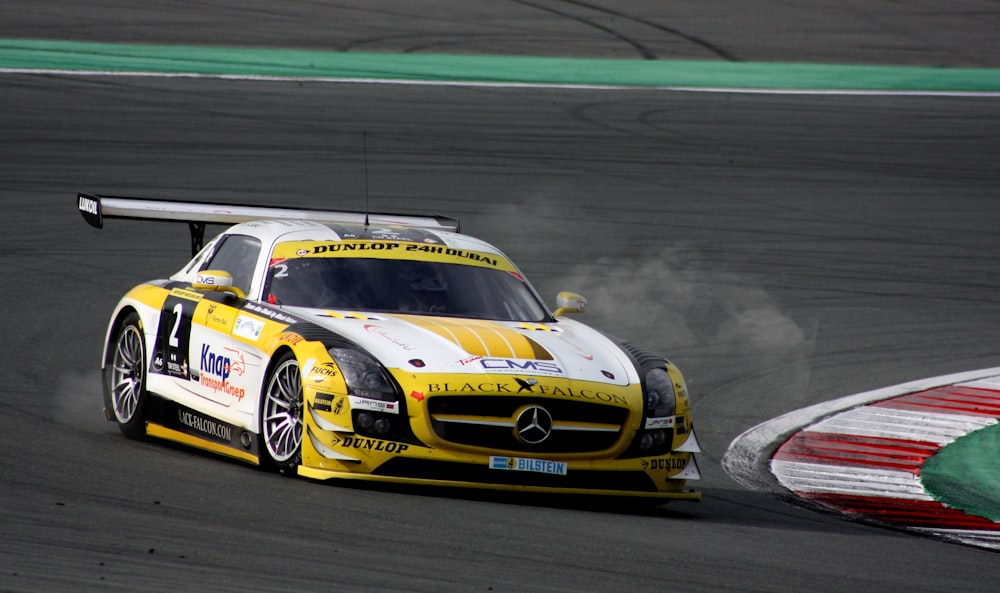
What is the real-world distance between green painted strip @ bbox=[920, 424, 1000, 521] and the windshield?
258 cm

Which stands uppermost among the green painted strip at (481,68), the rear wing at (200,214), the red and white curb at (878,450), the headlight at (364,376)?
the green painted strip at (481,68)

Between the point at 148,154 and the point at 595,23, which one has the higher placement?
the point at 595,23

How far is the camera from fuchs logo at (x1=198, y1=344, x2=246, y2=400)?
8.02 m

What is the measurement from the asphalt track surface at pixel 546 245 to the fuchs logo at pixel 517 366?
2.02 ft

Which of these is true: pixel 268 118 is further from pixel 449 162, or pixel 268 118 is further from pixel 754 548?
pixel 754 548

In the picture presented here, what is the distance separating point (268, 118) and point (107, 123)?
197 centimetres

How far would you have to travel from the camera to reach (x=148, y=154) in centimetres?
1773

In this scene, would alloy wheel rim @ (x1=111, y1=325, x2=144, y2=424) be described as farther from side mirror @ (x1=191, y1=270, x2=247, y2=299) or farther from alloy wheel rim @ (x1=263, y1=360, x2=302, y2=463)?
alloy wheel rim @ (x1=263, y1=360, x2=302, y2=463)

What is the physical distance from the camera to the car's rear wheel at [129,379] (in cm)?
900

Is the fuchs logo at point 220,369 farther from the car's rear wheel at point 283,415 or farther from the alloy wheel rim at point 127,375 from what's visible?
the alloy wheel rim at point 127,375

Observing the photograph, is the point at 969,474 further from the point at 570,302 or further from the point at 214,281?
the point at 214,281

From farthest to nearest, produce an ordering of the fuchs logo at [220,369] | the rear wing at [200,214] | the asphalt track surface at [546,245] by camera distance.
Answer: the rear wing at [200,214]
the fuchs logo at [220,369]
the asphalt track surface at [546,245]

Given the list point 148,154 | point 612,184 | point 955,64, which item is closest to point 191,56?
point 148,154

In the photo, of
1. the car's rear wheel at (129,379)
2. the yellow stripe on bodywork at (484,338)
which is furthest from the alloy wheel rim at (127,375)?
the yellow stripe on bodywork at (484,338)
